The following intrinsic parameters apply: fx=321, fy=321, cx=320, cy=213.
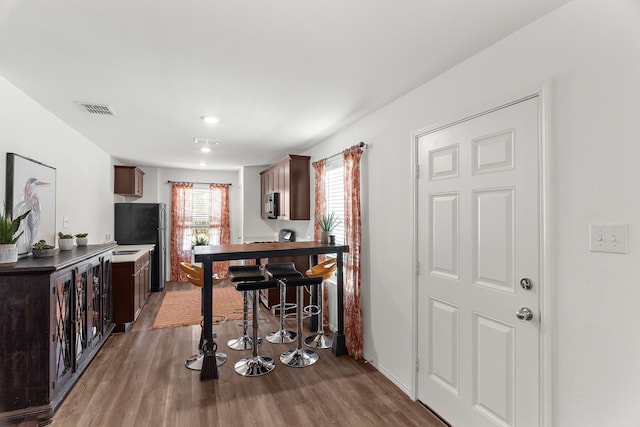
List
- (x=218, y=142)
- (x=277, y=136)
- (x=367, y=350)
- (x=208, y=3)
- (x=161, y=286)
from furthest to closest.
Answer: (x=161, y=286)
(x=218, y=142)
(x=277, y=136)
(x=367, y=350)
(x=208, y=3)

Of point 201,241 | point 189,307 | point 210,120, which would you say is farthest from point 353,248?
point 201,241

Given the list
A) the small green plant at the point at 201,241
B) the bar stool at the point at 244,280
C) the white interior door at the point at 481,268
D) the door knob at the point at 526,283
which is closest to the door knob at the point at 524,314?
the white interior door at the point at 481,268

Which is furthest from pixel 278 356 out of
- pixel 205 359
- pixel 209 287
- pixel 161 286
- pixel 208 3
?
pixel 161 286

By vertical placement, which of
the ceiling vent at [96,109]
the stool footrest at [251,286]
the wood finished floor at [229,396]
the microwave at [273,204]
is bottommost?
the wood finished floor at [229,396]

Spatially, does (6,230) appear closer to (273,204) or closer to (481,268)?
(481,268)

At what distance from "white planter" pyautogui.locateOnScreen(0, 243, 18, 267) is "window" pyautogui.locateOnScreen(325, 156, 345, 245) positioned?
9.41 feet

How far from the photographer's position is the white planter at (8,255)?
2.22 metres

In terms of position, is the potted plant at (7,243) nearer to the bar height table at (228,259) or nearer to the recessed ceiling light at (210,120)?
the bar height table at (228,259)

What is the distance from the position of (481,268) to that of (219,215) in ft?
20.8

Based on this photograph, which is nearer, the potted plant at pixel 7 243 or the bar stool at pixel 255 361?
the potted plant at pixel 7 243

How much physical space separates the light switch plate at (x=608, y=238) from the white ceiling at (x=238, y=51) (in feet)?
3.54

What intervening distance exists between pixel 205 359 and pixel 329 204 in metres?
2.23

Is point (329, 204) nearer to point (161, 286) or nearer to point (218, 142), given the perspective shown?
point (218, 142)

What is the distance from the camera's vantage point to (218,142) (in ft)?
14.3
